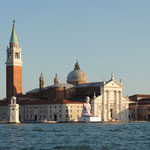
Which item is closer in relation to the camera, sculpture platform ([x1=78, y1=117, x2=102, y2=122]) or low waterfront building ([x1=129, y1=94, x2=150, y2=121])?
sculpture platform ([x1=78, y1=117, x2=102, y2=122])

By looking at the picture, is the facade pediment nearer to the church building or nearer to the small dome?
the church building

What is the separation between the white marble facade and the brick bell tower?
63.6ft

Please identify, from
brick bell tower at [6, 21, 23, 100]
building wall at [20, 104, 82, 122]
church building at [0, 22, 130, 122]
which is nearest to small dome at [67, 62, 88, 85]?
church building at [0, 22, 130, 122]

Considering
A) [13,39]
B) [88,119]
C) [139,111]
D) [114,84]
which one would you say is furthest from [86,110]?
[13,39]

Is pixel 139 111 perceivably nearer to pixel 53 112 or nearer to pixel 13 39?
pixel 53 112

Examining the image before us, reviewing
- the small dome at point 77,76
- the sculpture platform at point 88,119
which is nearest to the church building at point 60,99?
the small dome at point 77,76

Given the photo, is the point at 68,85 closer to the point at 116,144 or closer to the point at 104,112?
the point at 104,112

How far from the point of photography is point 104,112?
132m

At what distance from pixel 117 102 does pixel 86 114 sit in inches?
720

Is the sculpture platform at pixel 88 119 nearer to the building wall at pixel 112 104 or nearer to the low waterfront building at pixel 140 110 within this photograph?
the building wall at pixel 112 104

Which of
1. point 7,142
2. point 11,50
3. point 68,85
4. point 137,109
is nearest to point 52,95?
point 68,85

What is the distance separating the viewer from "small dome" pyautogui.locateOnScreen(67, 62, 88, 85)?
14725cm

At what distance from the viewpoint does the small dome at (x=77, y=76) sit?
147250 mm

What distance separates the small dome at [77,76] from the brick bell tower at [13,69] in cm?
1989
